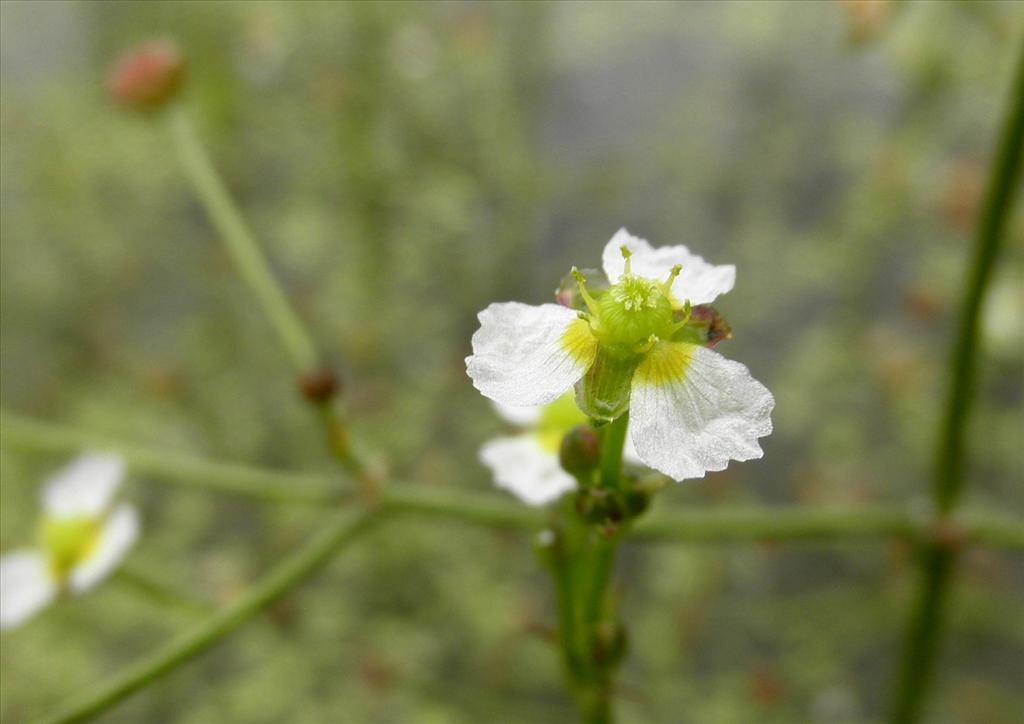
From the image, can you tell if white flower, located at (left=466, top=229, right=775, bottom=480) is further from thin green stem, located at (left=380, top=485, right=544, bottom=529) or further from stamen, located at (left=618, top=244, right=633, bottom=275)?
thin green stem, located at (left=380, top=485, right=544, bottom=529)

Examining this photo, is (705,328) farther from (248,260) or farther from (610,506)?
(248,260)

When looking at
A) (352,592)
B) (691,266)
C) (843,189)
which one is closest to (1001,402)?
(843,189)

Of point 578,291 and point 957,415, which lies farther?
point 957,415

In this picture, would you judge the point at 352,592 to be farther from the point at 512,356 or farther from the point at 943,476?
the point at 512,356

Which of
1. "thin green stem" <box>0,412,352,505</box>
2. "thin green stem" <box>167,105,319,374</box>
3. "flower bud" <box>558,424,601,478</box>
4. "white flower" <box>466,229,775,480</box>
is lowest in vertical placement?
"flower bud" <box>558,424,601,478</box>

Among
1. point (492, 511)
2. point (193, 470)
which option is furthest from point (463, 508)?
point (193, 470)

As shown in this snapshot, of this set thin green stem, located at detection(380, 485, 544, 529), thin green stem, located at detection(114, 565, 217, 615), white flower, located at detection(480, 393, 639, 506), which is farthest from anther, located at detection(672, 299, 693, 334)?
thin green stem, located at detection(114, 565, 217, 615)

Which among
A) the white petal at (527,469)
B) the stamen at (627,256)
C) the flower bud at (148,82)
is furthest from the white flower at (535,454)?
the flower bud at (148,82)
